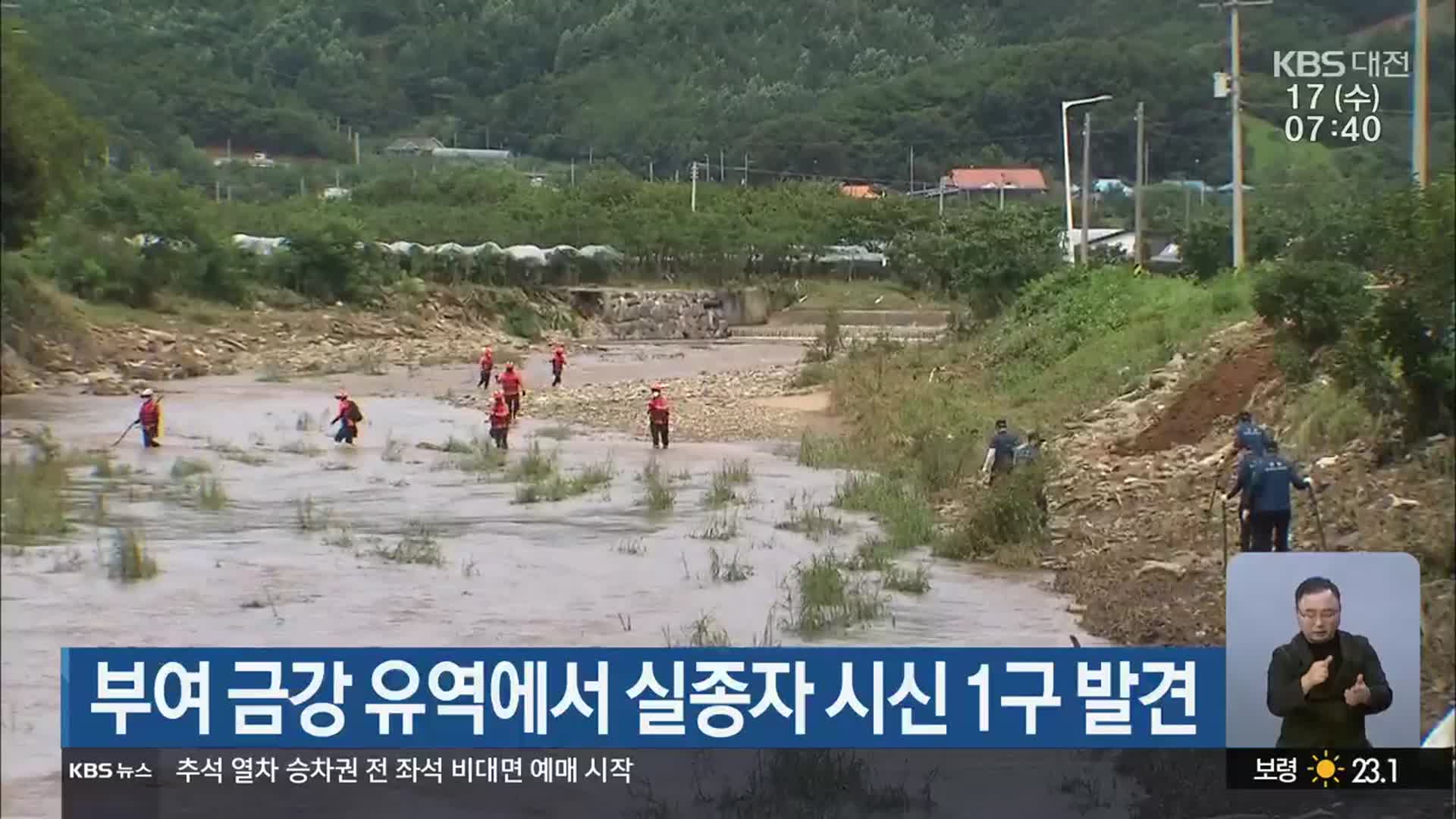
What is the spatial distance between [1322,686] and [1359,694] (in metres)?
0.09

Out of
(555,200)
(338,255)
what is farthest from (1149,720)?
(338,255)

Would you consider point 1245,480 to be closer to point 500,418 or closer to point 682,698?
point 682,698

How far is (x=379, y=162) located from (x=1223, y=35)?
2.41m

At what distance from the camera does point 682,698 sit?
465cm

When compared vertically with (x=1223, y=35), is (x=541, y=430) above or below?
below

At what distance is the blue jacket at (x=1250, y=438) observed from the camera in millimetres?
4859

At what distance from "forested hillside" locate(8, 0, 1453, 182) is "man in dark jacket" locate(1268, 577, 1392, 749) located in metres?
1.37

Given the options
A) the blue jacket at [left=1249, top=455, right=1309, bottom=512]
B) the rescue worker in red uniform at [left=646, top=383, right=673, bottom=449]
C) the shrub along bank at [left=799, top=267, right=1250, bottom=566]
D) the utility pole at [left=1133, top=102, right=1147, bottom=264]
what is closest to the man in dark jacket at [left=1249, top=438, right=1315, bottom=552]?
the blue jacket at [left=1249, top=455, right=1309, bottom=512]

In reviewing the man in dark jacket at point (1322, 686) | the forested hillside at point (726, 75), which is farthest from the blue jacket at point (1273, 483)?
the forested hillside at point (726, 75)

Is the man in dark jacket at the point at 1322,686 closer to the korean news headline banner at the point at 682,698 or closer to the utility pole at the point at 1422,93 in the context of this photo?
the korean news headline banner at the point at 682,698

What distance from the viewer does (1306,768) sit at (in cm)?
465

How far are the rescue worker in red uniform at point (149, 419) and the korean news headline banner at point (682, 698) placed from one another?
58cm

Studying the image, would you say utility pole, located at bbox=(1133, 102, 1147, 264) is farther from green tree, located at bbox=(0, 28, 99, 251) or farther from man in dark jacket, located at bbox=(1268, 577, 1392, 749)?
green tree, located at bbox=(0, 28, 99, 251)

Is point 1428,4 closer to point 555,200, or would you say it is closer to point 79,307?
point 555,200
